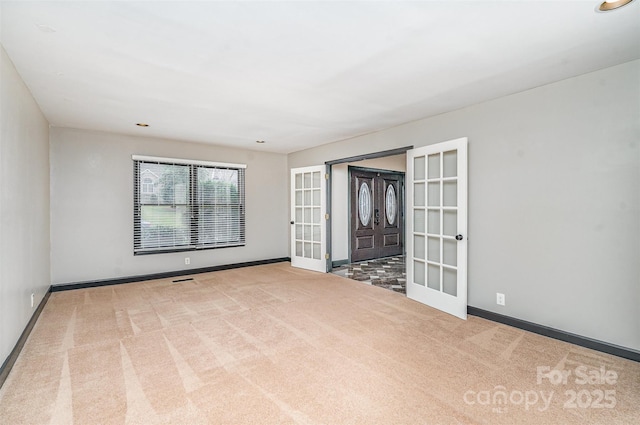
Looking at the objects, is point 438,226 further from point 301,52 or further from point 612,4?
point 301,52

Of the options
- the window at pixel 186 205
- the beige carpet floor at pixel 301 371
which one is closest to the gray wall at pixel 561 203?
the beige carpet floor at pixel 301 371

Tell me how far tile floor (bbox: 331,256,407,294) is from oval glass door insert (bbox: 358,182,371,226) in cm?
101

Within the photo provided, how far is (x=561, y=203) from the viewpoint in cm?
298

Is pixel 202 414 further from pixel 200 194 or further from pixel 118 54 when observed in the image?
pixel 200 194

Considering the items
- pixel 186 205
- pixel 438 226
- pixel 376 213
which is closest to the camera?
pixel 438 226

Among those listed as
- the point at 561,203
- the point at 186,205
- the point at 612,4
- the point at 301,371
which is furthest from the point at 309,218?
the point at 612,4

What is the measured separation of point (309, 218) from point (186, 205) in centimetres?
242

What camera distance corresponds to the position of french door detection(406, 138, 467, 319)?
3590mm

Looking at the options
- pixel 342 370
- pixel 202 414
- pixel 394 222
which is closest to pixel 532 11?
pixel 342 370

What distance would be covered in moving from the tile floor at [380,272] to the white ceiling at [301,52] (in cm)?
282

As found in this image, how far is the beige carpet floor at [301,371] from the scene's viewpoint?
76.5 inches

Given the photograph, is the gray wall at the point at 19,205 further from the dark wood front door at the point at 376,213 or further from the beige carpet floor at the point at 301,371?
the dark wood front door at the point at 376,213

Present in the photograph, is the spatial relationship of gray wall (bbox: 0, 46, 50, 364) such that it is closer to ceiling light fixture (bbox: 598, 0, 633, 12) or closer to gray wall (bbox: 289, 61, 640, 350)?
ceiling light fixture (bbox: 598, 0, 633, 12)

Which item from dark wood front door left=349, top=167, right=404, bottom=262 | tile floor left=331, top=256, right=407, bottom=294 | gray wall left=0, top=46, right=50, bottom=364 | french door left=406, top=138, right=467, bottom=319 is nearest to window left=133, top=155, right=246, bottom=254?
gray wall left=0, top=46, right=50, bottom=364
